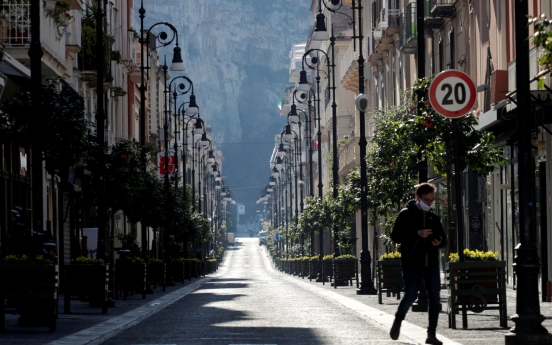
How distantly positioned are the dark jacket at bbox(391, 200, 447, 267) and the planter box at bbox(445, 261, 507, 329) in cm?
247

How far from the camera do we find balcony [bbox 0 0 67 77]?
30.4 meters

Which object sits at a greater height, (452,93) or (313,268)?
(452,93)

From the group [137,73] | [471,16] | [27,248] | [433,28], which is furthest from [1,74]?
[137,73]

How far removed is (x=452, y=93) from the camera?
16891mm

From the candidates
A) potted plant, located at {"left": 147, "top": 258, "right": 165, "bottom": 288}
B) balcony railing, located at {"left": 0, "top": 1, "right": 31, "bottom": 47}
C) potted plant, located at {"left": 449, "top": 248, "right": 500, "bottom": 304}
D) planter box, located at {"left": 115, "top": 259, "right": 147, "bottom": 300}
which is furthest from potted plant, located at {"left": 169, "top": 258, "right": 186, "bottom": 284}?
potted plant, located at {"left": 449, "top": 248, "right": 500, "bottom": 304}

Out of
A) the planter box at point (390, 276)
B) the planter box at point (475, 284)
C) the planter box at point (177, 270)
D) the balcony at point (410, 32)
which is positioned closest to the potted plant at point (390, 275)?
the planter box at point (390, 276)

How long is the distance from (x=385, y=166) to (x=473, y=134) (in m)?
13.9

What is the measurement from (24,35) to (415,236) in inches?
795

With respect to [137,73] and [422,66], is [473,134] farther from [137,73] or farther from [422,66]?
[137,73]

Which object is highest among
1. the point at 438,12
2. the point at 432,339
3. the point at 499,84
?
the point at 438,12

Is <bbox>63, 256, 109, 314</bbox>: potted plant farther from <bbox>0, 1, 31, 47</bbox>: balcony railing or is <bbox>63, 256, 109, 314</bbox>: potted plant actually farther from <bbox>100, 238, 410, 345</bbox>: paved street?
<bbox>0, 1, 31, 47</bbox>: balcony railing

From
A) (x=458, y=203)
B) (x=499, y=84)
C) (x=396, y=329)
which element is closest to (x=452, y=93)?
(x=458, y=203)

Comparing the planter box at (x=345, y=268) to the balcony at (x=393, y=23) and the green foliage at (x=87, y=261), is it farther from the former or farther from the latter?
the green foliage at (x=87, y=261)

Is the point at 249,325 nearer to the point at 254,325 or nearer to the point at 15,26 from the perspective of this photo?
the point at 254,325
